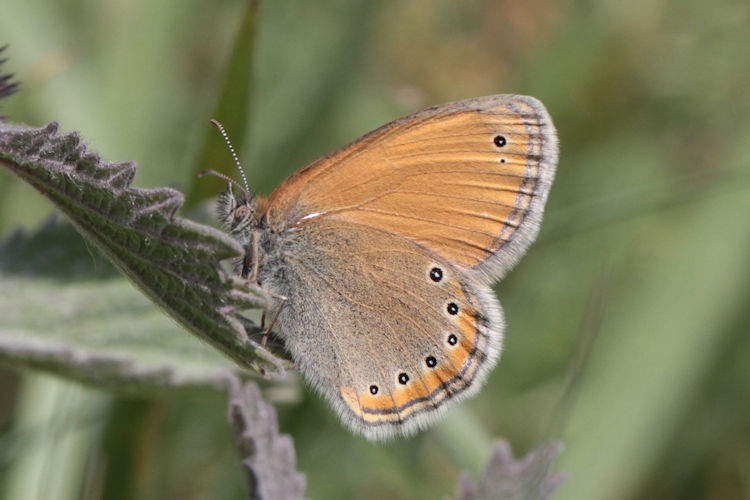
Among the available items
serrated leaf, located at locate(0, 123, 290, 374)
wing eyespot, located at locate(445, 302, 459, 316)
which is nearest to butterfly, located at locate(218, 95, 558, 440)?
wing eyespot, located at locate(445, 302, 459, 316)

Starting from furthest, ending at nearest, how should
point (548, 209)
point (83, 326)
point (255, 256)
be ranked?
1. point (548, 209)
2. point (255, 256)
3. point (83, 326)

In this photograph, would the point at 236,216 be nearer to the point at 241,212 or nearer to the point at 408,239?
the point at 241,212

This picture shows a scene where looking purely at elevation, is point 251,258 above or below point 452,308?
above

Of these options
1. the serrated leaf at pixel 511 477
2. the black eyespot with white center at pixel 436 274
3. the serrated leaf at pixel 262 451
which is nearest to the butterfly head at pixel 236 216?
the black eyespot with white center at pixel 436 274

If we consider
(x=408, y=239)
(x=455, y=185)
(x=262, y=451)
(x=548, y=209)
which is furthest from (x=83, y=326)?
(x=548, y=209)

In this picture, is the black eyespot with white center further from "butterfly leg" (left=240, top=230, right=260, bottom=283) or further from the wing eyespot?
"butterfly leg" (left=240, top=230, right=260, bottom=283)

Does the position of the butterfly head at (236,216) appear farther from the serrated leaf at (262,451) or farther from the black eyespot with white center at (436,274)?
the serrated leaf at (262,451)
